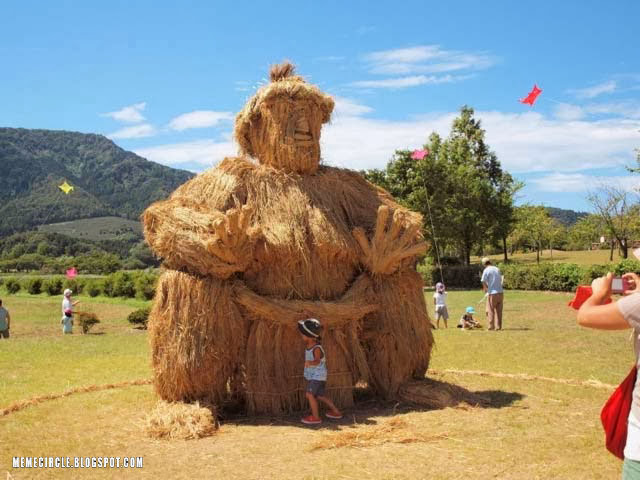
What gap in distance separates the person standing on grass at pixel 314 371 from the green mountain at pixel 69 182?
120483 millimetres

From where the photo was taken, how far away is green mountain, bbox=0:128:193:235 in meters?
135

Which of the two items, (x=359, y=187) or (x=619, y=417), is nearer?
(x=619, y=417)

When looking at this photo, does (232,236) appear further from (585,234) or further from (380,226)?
(585,234)

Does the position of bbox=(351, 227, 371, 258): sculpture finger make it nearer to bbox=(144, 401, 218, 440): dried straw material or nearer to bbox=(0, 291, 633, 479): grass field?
bbox=(0, 291, 633, 479): grass field

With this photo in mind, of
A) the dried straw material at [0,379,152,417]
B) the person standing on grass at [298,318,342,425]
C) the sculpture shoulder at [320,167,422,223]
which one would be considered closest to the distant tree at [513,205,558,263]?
the sculpture shoulder at [320,167,422,223]

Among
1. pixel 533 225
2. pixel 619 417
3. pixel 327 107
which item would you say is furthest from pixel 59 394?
pixel 533 225

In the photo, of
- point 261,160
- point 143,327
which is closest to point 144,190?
point 143,327

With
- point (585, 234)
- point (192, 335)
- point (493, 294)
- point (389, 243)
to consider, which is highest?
point (585, 234)

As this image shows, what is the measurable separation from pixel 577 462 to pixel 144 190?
17353 cm

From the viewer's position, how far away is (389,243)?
7059 millimetres

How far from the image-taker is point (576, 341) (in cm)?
1188

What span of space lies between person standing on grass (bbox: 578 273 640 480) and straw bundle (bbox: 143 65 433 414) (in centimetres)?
379

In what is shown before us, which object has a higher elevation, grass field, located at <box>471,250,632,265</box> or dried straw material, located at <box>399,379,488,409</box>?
grass field, located at <box>471,250,632,265</box>

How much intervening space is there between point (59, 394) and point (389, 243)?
4.49 m
